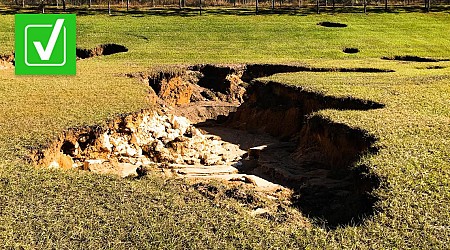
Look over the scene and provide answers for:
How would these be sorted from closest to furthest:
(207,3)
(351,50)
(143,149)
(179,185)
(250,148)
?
1. (179,185)
2. (143,149)
3. (250,148)
4. (351,50)
5. (207,3)

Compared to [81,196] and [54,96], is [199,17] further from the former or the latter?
[81,196]

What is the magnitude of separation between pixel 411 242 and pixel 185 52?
22020mm

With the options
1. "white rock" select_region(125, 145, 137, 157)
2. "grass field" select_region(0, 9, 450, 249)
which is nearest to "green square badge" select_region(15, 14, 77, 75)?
"grass field" select_region(0, 9, 450, 249)

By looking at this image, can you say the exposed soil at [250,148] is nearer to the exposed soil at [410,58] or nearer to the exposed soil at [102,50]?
the exposed soil at [102,50]

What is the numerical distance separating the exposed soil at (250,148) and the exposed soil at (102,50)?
8768mm

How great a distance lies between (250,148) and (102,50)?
1608 centimetres

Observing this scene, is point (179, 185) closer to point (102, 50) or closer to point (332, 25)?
point (102, 50)

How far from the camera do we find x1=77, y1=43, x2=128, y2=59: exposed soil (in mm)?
27391

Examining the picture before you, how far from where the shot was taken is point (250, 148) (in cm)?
1547

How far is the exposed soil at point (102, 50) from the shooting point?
2739 centimetres

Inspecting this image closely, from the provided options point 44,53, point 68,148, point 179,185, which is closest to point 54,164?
point 68,148

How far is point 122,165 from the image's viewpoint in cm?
1215

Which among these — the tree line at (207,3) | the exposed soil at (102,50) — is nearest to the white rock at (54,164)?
the exposed soil at (102,50)

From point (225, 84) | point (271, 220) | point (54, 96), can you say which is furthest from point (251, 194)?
point (225, 84)
